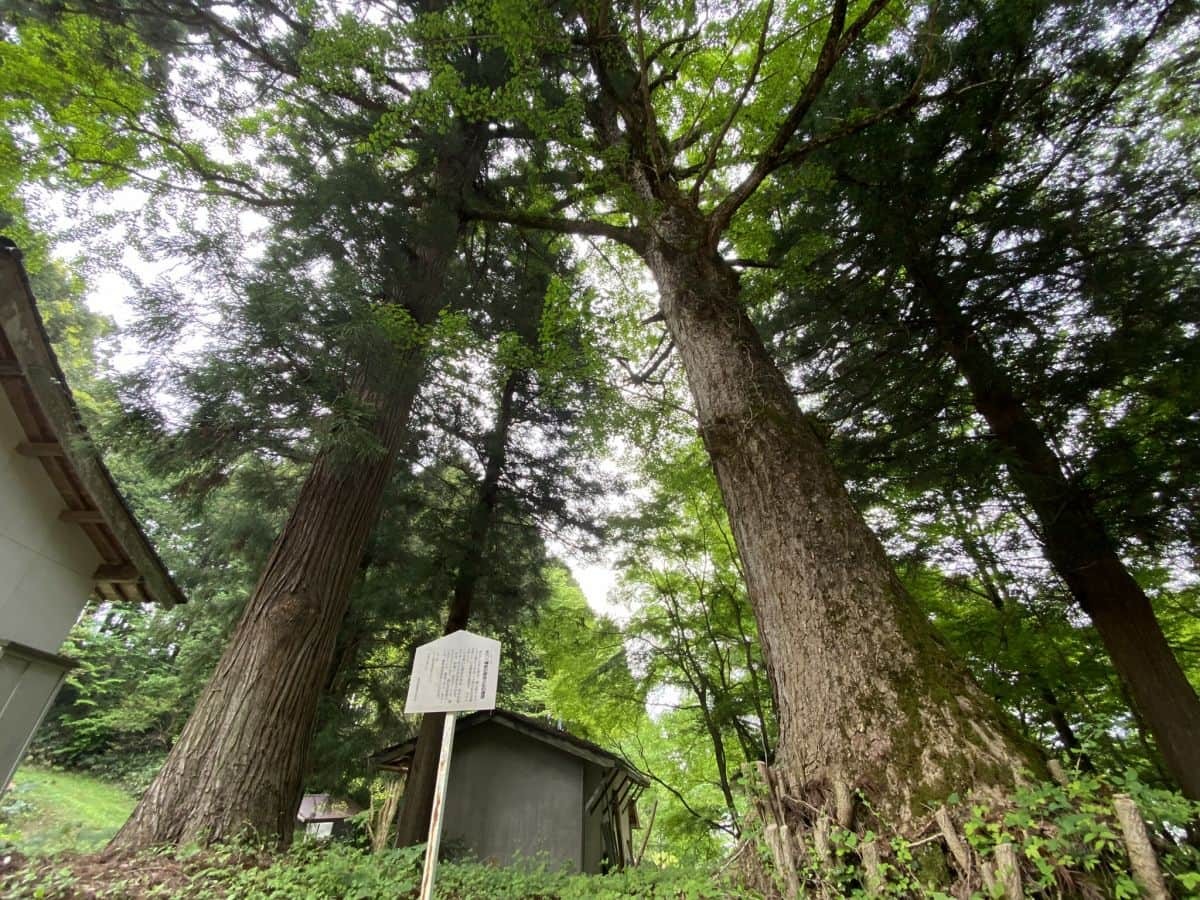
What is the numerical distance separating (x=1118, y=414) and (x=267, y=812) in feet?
23.0

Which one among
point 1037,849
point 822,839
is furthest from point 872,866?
point 1037,849

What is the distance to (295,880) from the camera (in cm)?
243

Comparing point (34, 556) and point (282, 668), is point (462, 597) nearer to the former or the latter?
point (282, 668)

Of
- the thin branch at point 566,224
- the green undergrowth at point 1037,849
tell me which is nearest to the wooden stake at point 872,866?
the green undergrowth at point 1037,849

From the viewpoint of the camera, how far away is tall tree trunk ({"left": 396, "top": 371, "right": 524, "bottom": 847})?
19.8ft

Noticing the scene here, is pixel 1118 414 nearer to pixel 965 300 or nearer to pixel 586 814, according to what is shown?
pixel 965 300

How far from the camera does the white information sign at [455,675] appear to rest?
2.79 m

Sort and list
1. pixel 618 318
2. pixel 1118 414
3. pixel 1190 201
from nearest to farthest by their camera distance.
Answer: pixel 1190 201 < pixel 1118 414 < pixel 618 318

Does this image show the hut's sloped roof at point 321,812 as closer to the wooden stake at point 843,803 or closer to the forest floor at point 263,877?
the forest floor at point 263,877

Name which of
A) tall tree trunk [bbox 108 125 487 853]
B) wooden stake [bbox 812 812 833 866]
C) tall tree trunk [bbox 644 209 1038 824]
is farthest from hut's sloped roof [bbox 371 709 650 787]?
wooden stake [bbox 812 812 833 866]

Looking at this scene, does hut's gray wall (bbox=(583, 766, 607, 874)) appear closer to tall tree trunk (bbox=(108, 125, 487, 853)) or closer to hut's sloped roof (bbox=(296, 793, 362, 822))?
tall tree trunk (bbox=(108, 125, 487, 853))

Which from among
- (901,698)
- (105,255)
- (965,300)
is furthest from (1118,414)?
(105,255)

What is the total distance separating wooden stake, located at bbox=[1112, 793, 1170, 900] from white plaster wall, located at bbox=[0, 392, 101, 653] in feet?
21.2

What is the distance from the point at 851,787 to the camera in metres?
1.63
